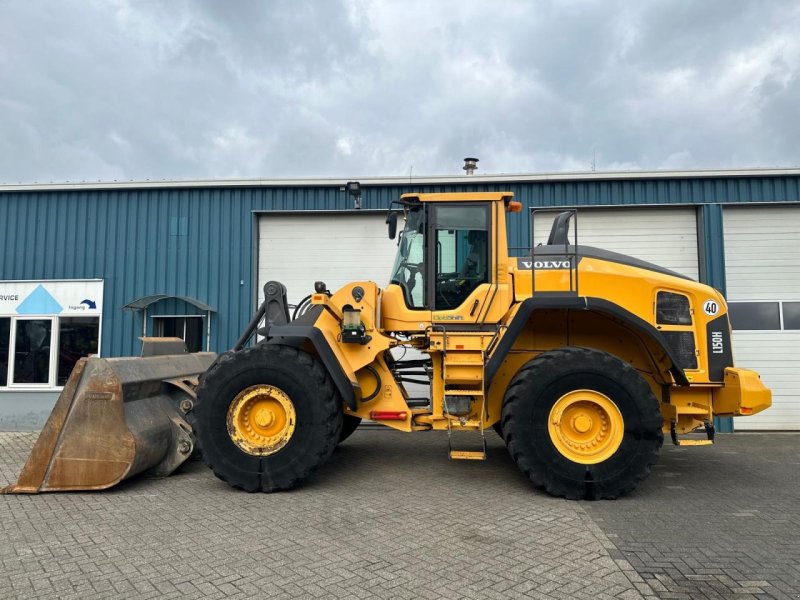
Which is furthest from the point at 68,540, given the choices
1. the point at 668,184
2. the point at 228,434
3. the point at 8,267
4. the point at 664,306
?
the point at 668,184

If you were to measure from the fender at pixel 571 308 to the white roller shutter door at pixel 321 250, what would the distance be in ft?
17.3

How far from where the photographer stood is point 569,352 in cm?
586

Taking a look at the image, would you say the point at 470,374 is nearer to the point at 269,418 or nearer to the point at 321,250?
the point at 269,418

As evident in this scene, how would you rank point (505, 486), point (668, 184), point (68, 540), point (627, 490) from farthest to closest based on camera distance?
point (668, 184), point (505, 486), point (627, 490), point (68, 540)

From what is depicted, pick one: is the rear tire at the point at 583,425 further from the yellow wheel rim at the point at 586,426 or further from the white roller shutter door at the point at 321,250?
the white roller shutter door at the point at 321,250

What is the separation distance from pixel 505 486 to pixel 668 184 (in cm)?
733

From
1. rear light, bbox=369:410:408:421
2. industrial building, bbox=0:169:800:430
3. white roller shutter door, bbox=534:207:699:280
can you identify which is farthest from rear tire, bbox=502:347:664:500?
white roller shutter door, bbox=534:207:699:280

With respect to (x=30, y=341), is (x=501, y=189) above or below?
above

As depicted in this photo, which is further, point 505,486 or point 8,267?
point 8,267

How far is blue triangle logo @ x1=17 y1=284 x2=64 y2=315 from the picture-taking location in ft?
35.3

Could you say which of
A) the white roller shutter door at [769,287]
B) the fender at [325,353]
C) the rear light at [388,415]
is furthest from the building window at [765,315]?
the fender at [325,353]

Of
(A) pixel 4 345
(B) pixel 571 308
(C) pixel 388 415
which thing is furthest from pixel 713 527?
(A) pixel 4 345

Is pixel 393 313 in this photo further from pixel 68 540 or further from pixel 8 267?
pixel 8 267

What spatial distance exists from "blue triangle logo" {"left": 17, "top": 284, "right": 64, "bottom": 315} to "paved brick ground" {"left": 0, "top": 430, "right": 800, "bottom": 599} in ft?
15.9
